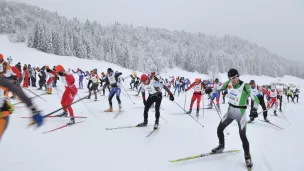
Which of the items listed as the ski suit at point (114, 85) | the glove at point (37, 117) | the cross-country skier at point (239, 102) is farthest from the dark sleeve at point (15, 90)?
the ski suit at point (114, 85)

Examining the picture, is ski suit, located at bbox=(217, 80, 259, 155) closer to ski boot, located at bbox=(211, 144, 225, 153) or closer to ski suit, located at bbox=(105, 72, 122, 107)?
ski boot, located at bbox=(211, 144, 225, 153)

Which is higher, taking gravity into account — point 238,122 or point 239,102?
point 239,102

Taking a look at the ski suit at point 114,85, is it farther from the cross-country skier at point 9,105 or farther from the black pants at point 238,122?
the cross-country skier at point 9,105

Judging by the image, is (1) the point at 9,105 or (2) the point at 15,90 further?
(1) the point at 9,105

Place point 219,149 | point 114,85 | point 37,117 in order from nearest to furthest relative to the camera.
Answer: point 37,117 < point 219,149 < point 114,85

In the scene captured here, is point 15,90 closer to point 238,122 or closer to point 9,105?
point 9,105

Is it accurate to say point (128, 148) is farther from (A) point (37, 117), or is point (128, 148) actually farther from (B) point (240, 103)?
(B) point (240, 103)

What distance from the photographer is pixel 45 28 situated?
191 ft

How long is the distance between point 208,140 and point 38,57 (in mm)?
51053

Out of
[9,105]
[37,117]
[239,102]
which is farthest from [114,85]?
[37,117]

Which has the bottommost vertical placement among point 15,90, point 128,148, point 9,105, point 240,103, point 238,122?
point 128,148

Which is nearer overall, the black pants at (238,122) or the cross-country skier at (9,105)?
the cross-country skier at (9,105)

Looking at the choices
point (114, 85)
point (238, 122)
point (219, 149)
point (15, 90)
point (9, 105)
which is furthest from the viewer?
point (114, 85)

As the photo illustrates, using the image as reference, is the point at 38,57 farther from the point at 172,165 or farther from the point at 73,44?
the point at 172,165
